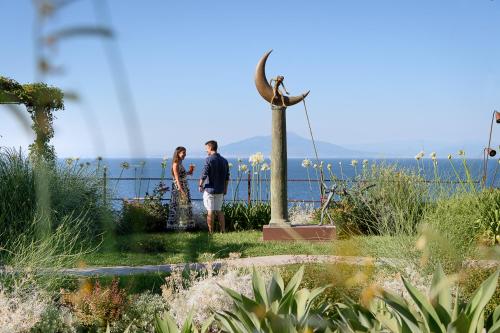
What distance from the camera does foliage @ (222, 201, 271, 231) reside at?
12.9 metres

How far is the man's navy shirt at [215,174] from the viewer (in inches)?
442

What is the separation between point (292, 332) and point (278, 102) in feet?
29.9

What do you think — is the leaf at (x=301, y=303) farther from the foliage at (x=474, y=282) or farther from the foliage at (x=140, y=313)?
the foliage at (x=474, y=282)

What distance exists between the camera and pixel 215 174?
37.2 ft

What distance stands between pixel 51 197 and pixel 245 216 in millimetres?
4858

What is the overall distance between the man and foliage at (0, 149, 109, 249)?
74.4 inches

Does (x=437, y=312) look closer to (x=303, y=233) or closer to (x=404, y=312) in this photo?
(x=404, y=312)

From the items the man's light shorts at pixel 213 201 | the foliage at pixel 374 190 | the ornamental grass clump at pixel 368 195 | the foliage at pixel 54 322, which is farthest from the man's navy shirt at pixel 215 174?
the foliage at pixel 54 322

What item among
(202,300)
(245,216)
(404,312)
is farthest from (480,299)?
(245,216)

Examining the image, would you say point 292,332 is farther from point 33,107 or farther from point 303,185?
point 303,185

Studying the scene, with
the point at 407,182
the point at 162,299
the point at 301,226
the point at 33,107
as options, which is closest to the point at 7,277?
the point at 162,299

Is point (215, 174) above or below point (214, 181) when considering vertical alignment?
above

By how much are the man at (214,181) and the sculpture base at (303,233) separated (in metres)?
1.17


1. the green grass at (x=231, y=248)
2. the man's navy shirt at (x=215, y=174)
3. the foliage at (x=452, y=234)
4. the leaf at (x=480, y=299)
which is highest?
the man's navy shirt at (x=215, y=174)
